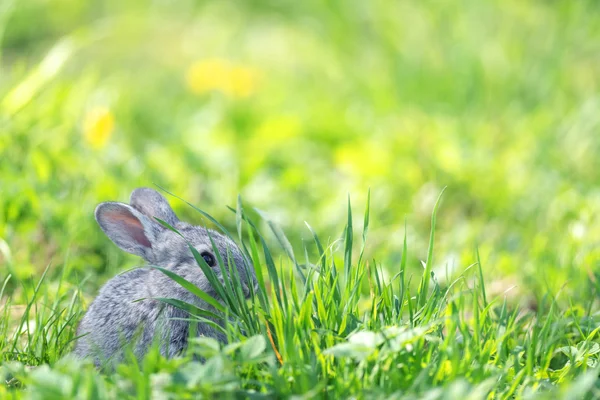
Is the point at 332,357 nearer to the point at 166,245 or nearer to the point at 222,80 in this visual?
the point at 166,245

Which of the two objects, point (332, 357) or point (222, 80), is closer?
point (332, 357)

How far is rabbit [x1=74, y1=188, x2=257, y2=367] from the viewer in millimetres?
3164

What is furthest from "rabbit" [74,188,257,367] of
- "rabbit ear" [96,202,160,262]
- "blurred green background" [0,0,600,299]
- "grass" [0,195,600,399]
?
"blurred green background" [0,0,600,299]

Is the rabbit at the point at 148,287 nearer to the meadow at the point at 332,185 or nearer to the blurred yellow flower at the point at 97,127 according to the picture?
the meadow at the point at 332,185

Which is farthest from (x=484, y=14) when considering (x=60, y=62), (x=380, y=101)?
(x=60, y=62)

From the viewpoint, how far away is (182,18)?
10.4 metres

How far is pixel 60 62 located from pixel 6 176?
→ 107 centimetres

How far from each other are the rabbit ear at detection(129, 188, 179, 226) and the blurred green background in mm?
401

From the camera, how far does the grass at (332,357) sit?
94.2 inches

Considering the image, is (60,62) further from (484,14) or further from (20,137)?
(484,14)

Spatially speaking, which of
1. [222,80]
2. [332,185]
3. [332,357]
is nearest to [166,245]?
[332,357]

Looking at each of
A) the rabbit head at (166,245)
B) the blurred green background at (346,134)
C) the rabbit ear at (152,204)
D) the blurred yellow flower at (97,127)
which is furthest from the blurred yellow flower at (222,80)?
the rabbit head at (166,245)

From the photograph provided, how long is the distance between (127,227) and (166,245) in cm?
19

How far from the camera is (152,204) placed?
373cm
